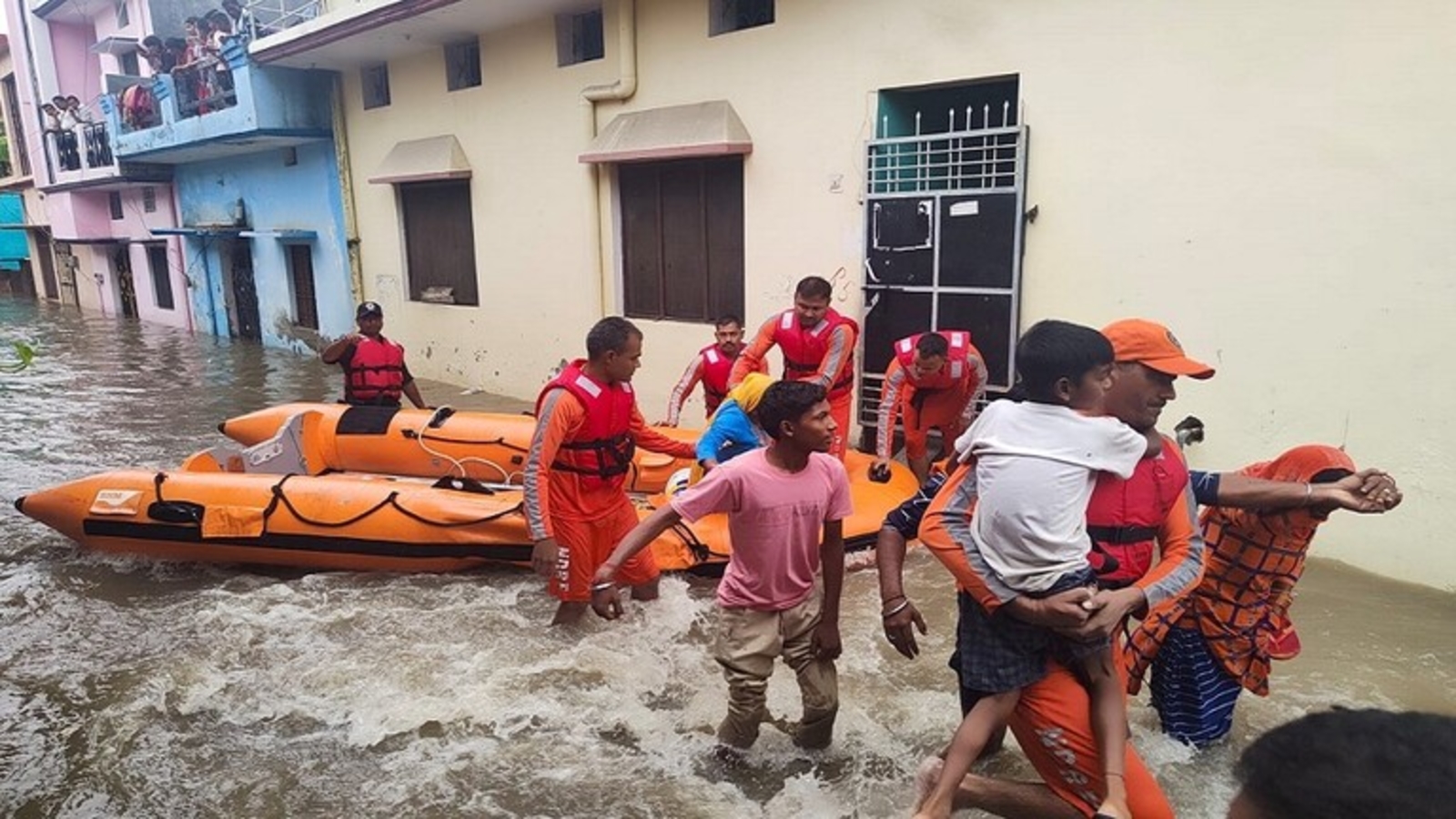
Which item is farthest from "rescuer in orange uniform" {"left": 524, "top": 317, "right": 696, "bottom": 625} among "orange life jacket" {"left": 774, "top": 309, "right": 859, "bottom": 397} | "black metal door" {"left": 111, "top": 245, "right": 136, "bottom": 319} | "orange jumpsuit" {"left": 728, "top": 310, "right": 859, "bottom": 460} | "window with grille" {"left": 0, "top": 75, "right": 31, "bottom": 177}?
"window with grille" {"left": 0, "top": 75, "right": 31, "bottom": 177}

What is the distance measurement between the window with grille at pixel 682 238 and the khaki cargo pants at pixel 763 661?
4.96m

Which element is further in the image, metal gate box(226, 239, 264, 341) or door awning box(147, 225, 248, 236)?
metal gate box(226, 239, 264, 341)

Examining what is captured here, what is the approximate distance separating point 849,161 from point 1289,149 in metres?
2.80

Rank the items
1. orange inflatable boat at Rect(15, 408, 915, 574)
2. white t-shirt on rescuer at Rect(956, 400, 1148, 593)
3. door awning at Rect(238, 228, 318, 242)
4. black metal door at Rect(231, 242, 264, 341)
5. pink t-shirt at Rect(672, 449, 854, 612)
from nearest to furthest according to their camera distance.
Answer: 1. white t-shirt on rescuer at Rect(956, 400, 1148, 593)
2. pink t-shirt at Rect(672, 449, 854, 612)
3. orange inflatable boat at Rect(15, 408, 915, 574)
4. door awning at Rect(238, 228, 318, 242)
5. black metal door at Rect(231, 242, 264, 341)

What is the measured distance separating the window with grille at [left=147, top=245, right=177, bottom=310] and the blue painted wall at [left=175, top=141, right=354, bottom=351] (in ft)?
6.59

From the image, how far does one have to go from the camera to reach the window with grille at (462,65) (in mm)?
9648

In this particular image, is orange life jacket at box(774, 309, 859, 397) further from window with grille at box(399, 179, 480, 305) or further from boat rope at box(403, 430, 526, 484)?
window with grille at box(399, 179, 480, 305)

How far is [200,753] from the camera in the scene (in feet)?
10.9

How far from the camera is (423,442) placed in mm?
6074

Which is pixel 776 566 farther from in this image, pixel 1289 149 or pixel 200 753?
pixel 1289 149

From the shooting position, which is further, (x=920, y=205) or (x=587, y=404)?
(x=920, y=205)

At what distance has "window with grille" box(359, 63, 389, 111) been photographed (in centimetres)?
1093

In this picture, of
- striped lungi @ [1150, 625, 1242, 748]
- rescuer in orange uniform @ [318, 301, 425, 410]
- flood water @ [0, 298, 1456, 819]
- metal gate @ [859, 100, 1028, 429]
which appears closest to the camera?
striped lungi @ [1150, 625, 1242, 748]

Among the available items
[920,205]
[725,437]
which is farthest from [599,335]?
[920,205]
